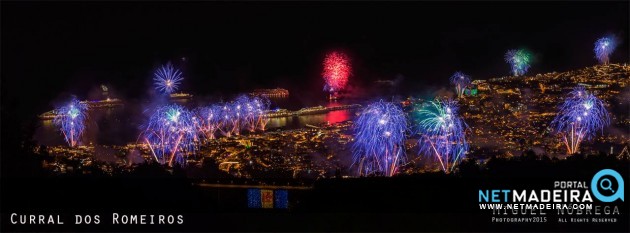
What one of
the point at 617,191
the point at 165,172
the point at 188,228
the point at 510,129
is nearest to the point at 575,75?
the point at 510,129

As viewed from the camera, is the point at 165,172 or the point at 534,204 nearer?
the point at 534,204

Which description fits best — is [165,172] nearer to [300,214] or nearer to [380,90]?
[300,214]

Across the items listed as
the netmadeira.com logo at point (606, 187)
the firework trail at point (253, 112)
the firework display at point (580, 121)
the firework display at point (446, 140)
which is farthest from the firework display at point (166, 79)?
the netmadeira.com logo at point (606, 187)

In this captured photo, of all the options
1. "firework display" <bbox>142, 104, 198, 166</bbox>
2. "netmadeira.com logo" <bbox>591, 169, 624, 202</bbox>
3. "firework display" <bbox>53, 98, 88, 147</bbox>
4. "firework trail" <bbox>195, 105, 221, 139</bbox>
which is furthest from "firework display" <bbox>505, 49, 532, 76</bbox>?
"netmadeira.com logo" <bbox>591, 169, 624, 202</bbox>

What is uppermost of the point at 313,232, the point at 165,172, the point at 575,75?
the point at 575,75

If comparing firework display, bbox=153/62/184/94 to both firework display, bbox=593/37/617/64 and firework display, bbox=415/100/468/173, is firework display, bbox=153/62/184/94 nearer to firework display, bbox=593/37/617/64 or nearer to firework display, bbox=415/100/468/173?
firework display, bbox=415/100/468/173
